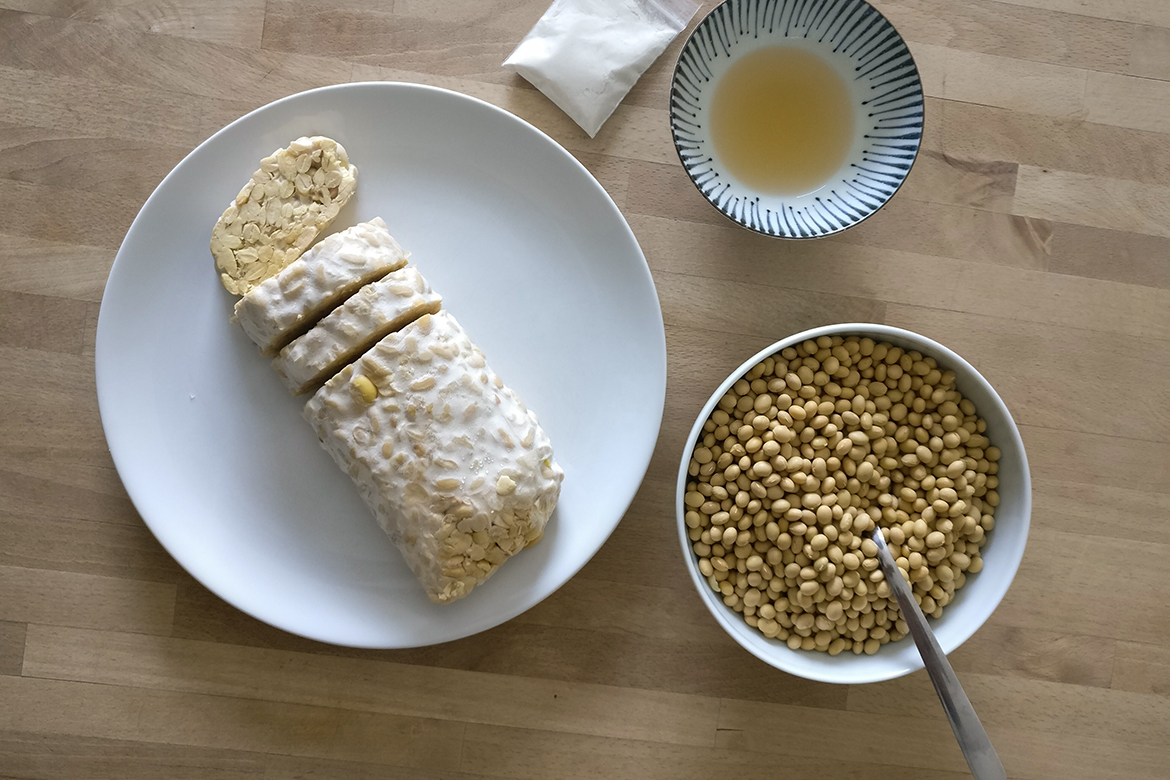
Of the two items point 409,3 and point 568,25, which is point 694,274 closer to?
point 568,25

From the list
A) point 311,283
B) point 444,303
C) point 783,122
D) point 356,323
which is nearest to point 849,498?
point 783,122

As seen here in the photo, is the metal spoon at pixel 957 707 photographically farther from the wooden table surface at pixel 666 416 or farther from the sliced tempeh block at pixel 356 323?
the sliced tempeh block at pixel 356 323

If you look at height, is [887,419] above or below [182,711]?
above

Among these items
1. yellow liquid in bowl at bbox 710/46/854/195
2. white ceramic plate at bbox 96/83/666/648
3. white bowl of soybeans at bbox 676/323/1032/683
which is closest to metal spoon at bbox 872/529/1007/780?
white bowl of soybeans at bbox 676/323/1032/683

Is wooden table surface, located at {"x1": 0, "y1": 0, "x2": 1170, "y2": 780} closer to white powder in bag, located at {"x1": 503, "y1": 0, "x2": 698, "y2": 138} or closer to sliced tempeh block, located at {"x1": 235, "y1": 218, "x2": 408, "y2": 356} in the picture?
white powder in bag, located at {"x1": 503, "y1": 0, "x2": 698, "y2": 138}

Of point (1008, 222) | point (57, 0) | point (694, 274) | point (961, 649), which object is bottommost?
point (961, 649)

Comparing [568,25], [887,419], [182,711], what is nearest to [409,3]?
[568,25]
